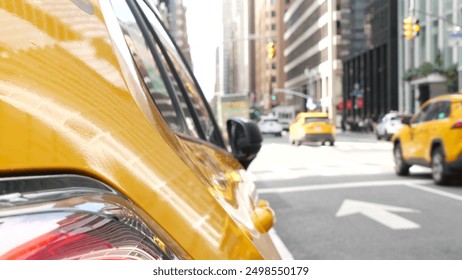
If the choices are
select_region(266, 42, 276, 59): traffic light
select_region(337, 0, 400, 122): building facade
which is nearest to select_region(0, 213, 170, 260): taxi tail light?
select_region(337, 0, 400, 122): building facade

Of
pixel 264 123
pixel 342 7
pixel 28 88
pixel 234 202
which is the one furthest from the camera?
pixel 264 123

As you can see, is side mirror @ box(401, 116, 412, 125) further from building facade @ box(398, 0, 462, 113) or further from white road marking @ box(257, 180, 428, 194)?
building facade @ box(398, 0, 462, 113)

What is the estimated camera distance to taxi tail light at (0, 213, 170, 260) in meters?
0.71

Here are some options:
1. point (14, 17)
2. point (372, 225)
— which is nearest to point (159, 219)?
point (14, 17)

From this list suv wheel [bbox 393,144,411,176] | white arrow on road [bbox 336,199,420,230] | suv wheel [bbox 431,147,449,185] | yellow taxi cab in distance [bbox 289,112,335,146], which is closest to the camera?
white arrow on road [bbox 336,199,420,230]

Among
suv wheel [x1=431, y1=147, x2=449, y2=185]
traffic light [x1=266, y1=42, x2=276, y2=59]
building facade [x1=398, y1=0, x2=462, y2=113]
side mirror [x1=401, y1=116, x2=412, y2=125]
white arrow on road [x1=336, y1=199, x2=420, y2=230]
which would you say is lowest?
white arrow on road [x1=336, y1=199, x2=420, y2=230]

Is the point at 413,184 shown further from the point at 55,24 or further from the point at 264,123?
the point at 264,123

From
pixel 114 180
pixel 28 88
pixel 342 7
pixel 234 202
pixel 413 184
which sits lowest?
pixel 413 184

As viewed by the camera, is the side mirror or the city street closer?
the city street

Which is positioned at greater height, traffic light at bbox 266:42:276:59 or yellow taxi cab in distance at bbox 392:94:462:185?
traffic light at bbox 266:42:276:59

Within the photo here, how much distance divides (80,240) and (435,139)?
9.97 m

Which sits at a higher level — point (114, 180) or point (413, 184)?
point (114, 180)
